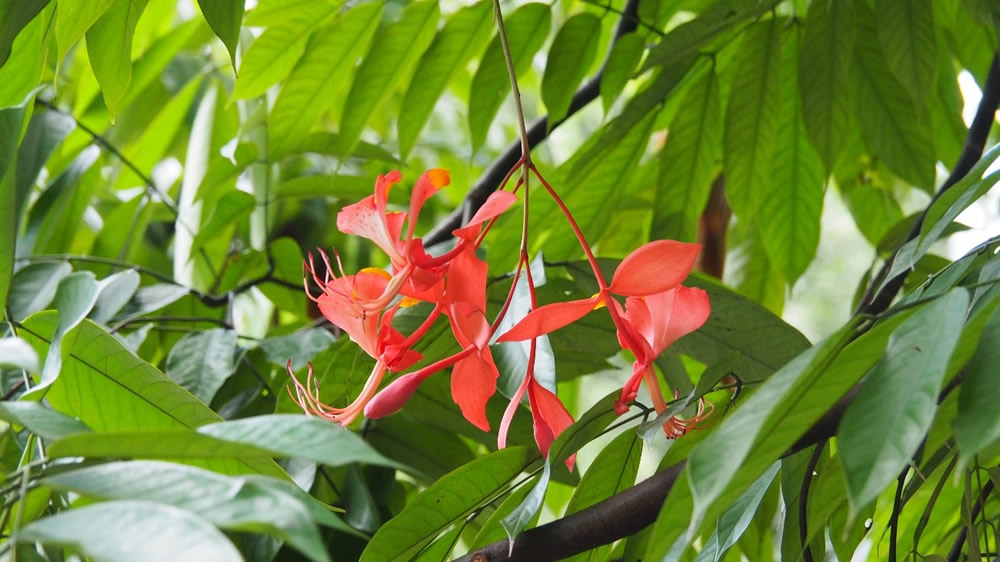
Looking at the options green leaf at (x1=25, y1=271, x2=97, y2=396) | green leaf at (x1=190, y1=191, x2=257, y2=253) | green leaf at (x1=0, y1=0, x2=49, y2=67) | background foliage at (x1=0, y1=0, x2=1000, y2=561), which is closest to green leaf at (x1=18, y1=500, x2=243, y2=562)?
background foliage at (x1=0, y1=0, x2=1000, y2=561)

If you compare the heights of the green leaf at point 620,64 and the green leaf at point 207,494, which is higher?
the green leaf at point 620,64

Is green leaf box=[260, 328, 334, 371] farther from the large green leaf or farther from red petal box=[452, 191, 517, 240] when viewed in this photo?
the large green leaf

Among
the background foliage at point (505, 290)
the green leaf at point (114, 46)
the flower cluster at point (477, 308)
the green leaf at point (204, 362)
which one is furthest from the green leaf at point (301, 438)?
the green leaf at point (204, 362)

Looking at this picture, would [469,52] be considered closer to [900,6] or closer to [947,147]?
[900,6]

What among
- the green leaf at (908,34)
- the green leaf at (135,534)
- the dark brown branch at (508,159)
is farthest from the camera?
the dark brown branch at (508,159)

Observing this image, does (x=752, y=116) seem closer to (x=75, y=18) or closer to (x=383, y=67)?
(x=383, y=67)

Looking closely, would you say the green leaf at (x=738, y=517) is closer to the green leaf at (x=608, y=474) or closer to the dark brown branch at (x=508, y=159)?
the green leaf at (x=608, y=474)

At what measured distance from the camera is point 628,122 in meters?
0.51

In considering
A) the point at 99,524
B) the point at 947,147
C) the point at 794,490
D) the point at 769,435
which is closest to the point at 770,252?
the point at 947,147

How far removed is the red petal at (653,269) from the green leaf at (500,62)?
26 cm

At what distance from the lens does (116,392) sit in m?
0.35

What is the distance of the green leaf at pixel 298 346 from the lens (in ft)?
1.80

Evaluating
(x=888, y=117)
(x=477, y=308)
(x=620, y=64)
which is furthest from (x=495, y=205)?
(x=888, y=117)

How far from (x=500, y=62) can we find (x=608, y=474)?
0.29 meters
